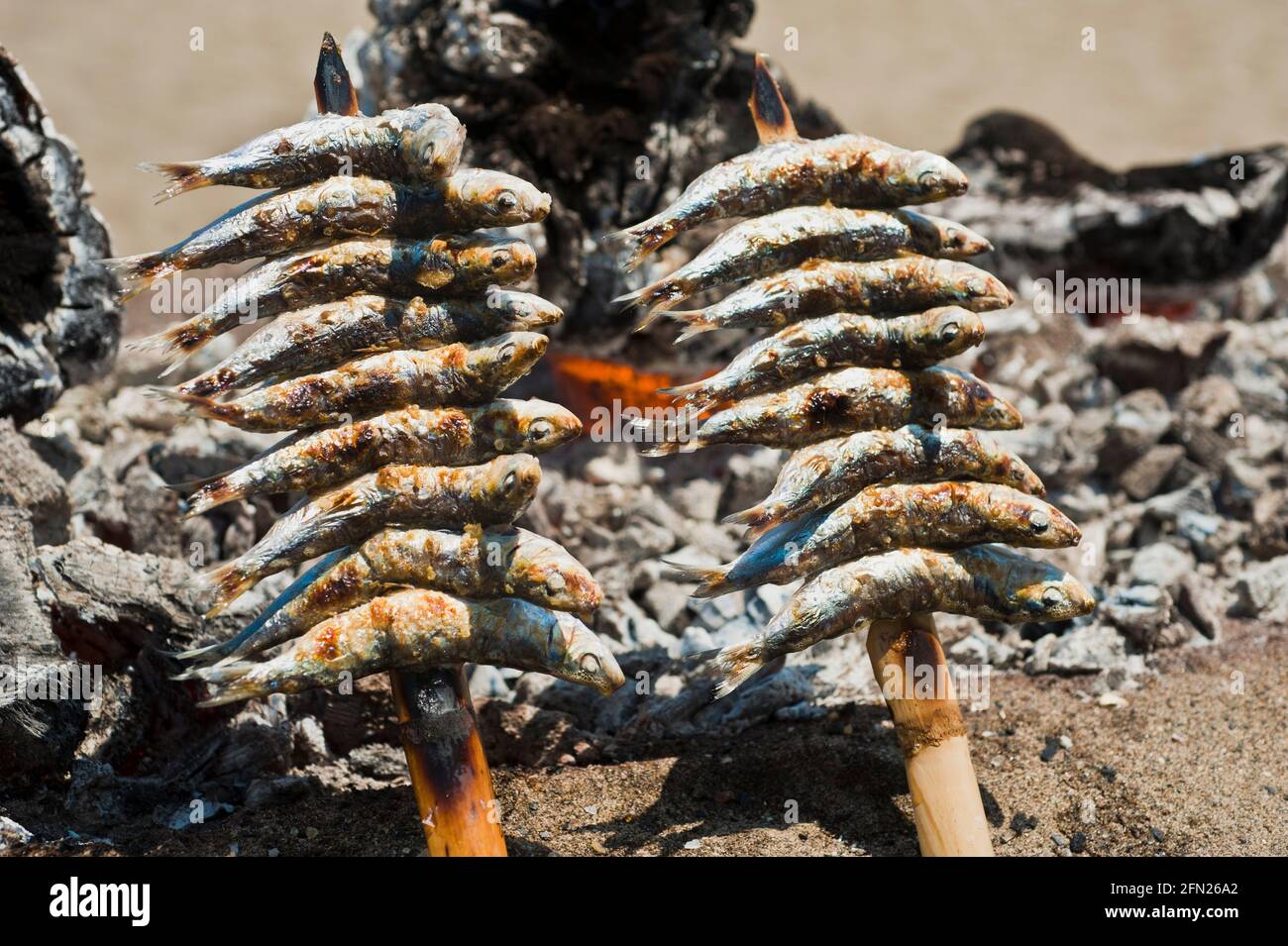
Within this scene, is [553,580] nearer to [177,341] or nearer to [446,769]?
[446,769]

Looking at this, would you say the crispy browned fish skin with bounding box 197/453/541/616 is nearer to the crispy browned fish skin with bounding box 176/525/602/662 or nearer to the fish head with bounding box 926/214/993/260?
the crispy browned fish skin with bounding box 176/525/602/662

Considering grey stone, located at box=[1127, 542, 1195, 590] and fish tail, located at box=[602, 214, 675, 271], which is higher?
fish tail, located at box=[602, 214, 675, 271]

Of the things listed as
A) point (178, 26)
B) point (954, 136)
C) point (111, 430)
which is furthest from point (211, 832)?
point (178, 26)

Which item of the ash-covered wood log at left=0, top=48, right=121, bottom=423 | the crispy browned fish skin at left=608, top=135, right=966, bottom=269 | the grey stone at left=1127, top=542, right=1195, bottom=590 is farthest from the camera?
the grey stone at left=1127, top=542, right=1195, bottom=590

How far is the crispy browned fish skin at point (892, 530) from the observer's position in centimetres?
495

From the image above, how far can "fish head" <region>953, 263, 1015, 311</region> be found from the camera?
5168 mm

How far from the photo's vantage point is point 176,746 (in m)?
5.49

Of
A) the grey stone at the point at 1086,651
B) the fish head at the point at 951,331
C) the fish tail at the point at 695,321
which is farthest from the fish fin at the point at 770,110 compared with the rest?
the grey stone at the point at 1086,651

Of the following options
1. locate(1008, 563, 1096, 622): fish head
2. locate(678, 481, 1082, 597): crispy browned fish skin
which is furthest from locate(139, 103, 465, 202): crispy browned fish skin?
locate(1008, 563, 1096, 622): fish head

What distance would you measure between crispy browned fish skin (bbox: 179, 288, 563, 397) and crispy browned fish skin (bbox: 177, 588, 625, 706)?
3.00 ft

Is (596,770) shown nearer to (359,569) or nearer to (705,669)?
(705,669)

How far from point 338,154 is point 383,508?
132cm

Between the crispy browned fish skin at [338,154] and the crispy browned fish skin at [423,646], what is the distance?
1561 mm
